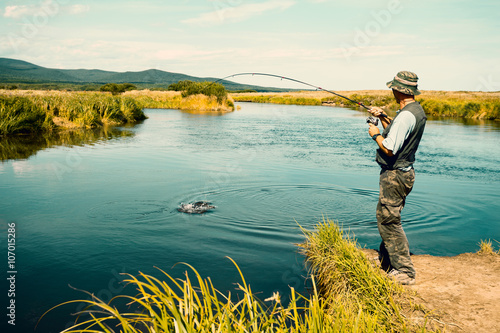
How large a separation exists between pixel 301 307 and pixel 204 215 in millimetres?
4368

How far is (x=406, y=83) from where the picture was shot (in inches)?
167

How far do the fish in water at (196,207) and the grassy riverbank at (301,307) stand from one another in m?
2.55

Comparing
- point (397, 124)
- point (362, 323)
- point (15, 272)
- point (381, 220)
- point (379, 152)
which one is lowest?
point (15, 272)

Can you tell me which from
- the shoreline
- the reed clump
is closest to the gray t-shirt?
the reed clump

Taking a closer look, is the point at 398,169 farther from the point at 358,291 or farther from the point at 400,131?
the point at 358,291

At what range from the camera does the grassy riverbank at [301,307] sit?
9.09ft

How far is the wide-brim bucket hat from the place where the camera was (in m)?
4.24

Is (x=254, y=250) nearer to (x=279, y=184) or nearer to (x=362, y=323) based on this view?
(x=362, y=323)

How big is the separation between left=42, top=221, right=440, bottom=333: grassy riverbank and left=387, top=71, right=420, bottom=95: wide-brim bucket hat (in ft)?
5.91

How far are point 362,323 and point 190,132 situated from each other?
60.0ft

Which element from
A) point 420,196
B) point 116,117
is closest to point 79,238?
point 420,196

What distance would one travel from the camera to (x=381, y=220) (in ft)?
14.4

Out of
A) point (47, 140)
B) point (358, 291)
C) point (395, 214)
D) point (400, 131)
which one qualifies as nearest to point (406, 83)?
point (400, 131)

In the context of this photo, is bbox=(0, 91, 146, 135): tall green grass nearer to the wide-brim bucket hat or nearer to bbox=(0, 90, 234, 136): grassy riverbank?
bbox=(0, 90, 234, 136): grassy riverbank
